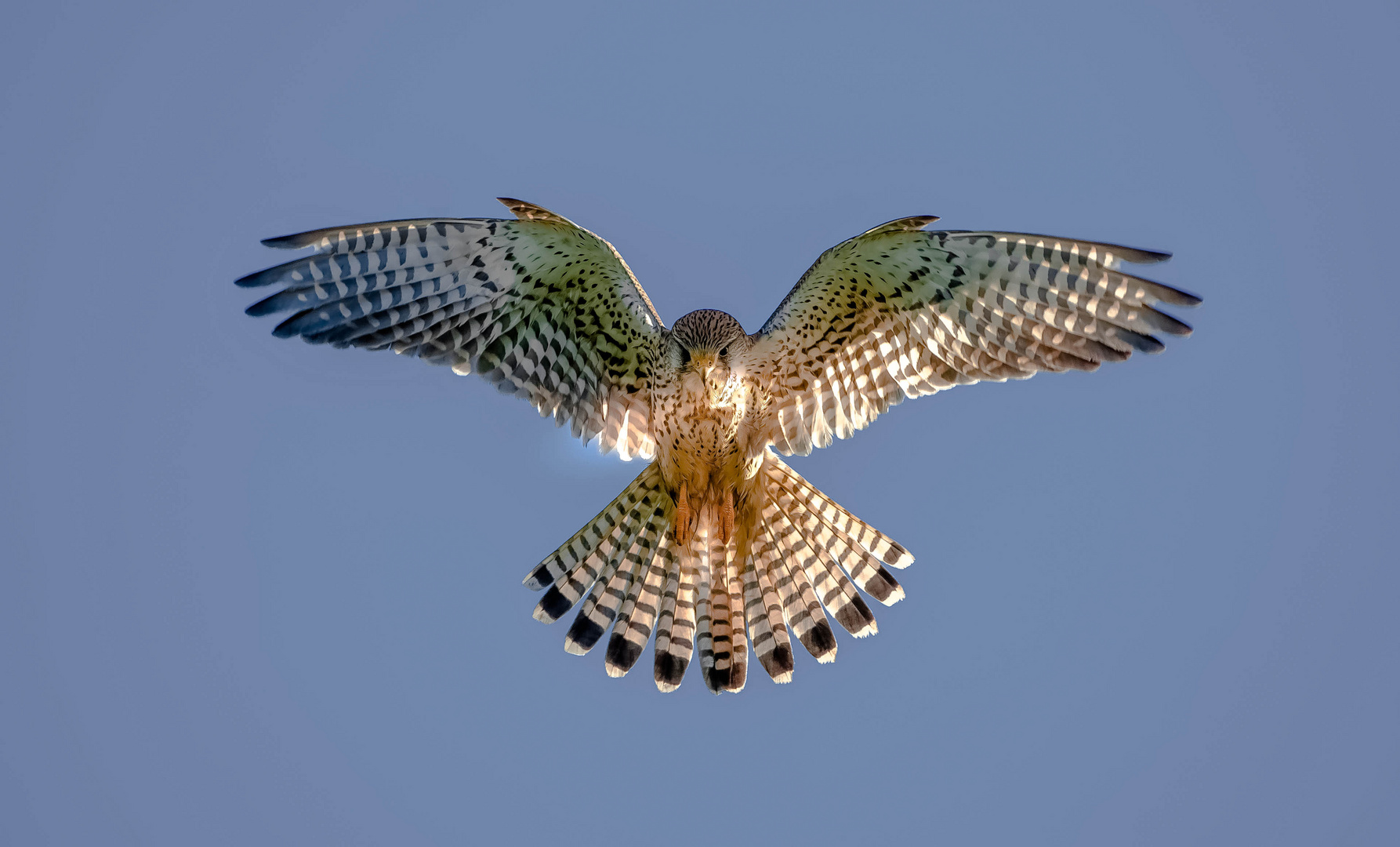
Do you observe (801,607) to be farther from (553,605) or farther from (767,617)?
(553,605)

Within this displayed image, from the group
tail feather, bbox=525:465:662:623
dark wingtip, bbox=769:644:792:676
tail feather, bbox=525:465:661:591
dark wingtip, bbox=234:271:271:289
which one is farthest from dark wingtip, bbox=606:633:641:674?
dark wingtip, bbox=234:271:271:289

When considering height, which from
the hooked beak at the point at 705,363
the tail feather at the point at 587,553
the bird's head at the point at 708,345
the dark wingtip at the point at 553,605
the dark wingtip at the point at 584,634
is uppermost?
the bird's head at the point at 708,345

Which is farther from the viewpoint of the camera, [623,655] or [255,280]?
[623,655]

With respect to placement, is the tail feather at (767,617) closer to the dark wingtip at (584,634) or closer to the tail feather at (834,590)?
the tail feather at (834,590)

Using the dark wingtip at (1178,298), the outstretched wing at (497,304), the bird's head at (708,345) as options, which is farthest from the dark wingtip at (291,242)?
the dark wingtip at (1178,298)

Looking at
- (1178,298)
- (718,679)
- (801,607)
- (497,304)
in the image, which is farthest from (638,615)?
(1178,298)

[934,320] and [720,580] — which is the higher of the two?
[934,320]
